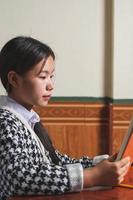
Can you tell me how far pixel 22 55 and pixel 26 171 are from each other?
0.40 metres

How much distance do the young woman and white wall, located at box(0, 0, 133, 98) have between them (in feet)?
4.98

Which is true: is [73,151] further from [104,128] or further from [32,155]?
[32,155]

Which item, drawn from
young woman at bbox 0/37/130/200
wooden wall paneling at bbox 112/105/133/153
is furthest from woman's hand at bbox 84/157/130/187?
wooden wall paneling at bbox 112/105/133/153

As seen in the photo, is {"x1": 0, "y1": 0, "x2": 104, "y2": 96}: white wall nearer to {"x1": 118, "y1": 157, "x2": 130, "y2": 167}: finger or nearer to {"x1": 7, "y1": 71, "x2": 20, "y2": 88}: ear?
{"x1": 7, "y1": 71, "x2": 20, "y2": 88}: ear

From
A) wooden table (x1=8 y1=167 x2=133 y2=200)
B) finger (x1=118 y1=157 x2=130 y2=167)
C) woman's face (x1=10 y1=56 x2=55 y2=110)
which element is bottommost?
wooden table (x1=8 y1=167 x2=133 y2=200)

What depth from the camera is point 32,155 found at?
1172 millimetres

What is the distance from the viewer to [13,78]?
1321mm

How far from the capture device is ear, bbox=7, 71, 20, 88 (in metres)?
1.31

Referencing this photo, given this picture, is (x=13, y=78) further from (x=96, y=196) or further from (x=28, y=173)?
(x=96, y=196)

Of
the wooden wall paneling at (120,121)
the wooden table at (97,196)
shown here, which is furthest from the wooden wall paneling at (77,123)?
the wooden table at (97,196)

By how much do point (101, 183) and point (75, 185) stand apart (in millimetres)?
81

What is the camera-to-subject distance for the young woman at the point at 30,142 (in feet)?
3.64

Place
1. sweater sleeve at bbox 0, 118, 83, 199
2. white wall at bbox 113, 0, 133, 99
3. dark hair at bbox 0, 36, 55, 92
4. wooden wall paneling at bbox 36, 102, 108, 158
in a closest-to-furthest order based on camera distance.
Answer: sweater sleeve at bbox 0, 118, 83, 199 < dark hair at bbox 0, 36, 55, 92 < white wall at bbox 113, 0, 133, 99 < wooden wall paneling at bbox 36, 102, 108, 158

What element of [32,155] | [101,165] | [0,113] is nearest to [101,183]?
[101,165]
